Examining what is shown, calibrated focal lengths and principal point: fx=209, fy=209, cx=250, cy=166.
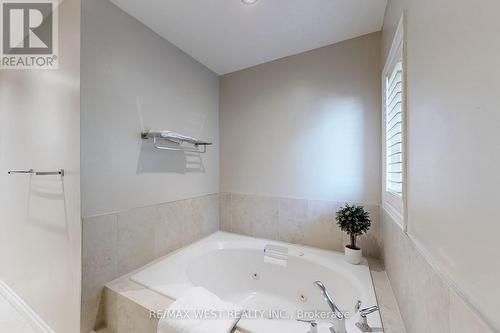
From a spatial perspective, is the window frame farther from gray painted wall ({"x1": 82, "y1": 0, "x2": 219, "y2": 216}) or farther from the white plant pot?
gray painted wall ({"x1": 82, "y1": 0, "x2": 219, "y2": 216})

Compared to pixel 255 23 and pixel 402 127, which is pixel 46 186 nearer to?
pixel 255 23

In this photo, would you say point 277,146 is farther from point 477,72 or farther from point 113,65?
point 477,72

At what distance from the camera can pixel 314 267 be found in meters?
1.68

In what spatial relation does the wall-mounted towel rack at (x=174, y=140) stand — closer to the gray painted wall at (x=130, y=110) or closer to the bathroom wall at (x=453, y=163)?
the gray painted wall at (x=130, y=110)

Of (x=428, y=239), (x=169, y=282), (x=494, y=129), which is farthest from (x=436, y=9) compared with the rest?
(x=169, y=282)

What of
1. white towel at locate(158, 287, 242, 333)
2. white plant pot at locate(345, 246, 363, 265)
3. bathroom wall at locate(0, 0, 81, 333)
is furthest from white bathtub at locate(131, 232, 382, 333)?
bathroom wall at locate(0, 0, 81, 333)

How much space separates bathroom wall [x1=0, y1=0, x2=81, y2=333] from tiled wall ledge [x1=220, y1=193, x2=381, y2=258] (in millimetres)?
1357

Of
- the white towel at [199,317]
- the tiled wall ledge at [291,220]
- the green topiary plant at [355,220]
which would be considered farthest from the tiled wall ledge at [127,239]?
the green topiary plant at [355,220]

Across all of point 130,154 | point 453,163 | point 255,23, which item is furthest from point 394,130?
point 130,154

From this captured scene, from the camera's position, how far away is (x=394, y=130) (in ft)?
4.25

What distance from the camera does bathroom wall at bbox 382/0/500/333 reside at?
1.33ft

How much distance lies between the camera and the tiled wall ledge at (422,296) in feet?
1.58

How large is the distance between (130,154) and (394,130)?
1740 millimetres

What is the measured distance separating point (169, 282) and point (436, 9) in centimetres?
180
